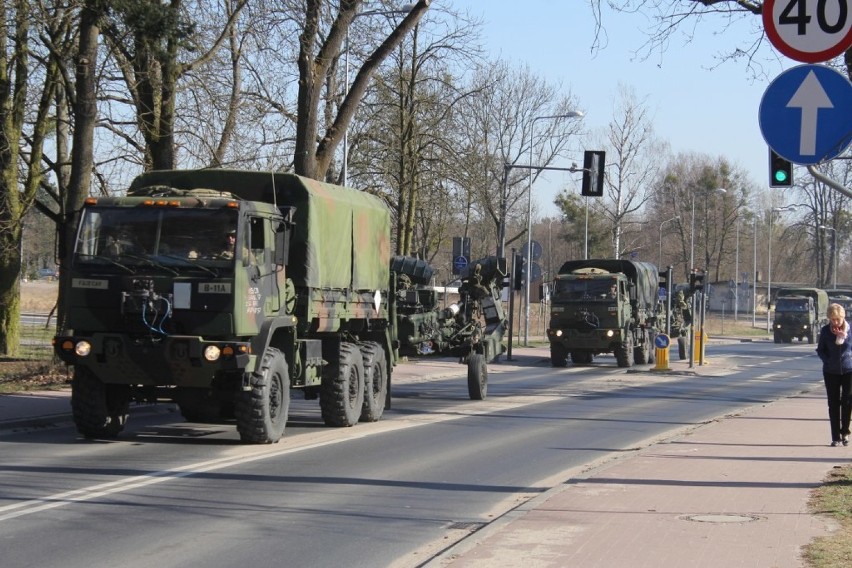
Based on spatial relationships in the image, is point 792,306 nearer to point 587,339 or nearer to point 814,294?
point 814,294

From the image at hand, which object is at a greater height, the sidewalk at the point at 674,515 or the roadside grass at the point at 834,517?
the roadside grass at the point at 834,517

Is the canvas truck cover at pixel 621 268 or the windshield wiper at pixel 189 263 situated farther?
the canvas truck cover at pixel 621 268

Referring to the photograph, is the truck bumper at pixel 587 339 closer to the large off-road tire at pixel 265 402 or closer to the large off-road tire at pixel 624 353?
the large off-road tire at pixel 624 353

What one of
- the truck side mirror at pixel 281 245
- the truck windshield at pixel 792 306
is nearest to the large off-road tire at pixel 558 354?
the truck side mirror at pixel 281 245

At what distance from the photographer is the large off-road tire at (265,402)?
14055mm

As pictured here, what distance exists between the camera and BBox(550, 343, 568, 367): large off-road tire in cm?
3734

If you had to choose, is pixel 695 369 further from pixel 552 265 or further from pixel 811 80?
pixel 552 265

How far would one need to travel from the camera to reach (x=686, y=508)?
9.86m

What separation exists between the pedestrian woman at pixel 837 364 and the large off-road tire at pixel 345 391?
635 cm

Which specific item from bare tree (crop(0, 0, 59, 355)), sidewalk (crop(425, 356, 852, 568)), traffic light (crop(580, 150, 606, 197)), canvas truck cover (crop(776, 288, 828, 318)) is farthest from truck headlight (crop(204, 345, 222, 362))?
canvas truck cover (crop(776, 288, 828, 318))

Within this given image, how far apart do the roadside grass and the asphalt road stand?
8.39 ft

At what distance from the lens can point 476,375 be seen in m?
22.5

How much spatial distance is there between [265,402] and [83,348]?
7.26 feet

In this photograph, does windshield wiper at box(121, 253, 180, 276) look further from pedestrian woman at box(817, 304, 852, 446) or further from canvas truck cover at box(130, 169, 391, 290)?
pedestrian woman at box(817, 304, 852, 446)
